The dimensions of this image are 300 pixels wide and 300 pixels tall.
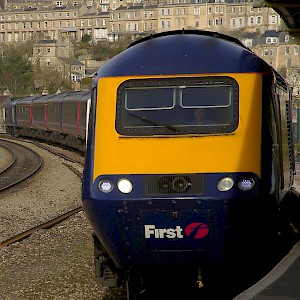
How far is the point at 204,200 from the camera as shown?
297 inches

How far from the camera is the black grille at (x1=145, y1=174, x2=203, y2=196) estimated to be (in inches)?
301

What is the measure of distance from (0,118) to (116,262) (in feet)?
206

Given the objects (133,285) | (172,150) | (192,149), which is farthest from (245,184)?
(133,285)

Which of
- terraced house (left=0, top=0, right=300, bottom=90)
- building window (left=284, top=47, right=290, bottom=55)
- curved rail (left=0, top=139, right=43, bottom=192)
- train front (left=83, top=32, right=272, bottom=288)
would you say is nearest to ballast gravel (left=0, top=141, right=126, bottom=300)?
train front (left=83, top=32, right=272, bottom=288)

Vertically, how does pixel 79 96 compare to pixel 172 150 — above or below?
below

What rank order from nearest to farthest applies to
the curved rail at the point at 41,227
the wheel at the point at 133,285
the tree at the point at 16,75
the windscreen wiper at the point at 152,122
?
the windscreen wiper at the point at 152,122, the wheel at the point at 133,285, the curved rail at the point at 41,227, the tree at the point at 16,75

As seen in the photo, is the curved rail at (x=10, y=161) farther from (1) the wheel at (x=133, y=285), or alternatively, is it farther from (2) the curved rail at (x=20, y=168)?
(1) the wheel at (x=133, y=285)

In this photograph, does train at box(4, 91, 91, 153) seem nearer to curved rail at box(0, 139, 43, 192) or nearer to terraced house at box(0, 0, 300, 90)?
curved rail at box(0, 139, 43, 192)

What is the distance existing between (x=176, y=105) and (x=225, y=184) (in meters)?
1.00

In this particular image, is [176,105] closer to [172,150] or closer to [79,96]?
[172,150]

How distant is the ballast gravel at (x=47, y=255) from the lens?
→ 8.73 meters

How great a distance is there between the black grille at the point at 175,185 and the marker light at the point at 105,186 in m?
0.35

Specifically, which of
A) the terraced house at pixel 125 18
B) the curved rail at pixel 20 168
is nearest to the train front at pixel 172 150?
the curved rail at pixel 20 168

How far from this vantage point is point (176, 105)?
8094 mm
